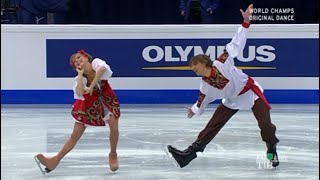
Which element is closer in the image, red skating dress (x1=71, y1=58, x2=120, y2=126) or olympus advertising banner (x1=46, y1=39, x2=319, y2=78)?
red skating dress (x1=71, y1=58, x2=120, y2=126)

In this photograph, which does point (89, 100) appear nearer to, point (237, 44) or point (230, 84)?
point (230, 84)

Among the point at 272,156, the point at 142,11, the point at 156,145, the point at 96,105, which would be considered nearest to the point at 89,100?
the point at 96,105

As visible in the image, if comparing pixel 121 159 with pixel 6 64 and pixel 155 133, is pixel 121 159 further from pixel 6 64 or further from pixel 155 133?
pixel 6 64

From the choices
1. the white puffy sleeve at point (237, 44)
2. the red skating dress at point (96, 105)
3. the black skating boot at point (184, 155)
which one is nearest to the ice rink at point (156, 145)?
the black skating boot at point (184, 155)

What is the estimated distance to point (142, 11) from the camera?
12055 mm

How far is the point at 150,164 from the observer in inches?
226

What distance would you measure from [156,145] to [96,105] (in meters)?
1.54

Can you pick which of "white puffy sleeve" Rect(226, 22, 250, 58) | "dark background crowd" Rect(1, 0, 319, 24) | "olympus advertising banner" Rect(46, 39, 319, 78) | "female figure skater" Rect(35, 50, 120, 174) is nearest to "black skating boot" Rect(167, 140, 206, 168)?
"female figure skater" Rect(35, 50, 120, 174)

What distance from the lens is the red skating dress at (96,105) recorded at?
17.3 feet

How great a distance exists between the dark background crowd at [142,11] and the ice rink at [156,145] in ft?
6.87

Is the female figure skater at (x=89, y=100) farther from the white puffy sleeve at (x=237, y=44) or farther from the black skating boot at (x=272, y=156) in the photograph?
the black skating boot at (x=272, y=156)

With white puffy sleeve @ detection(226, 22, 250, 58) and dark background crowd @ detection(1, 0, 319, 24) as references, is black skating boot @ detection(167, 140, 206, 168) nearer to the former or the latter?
white puffy sleeve @ detection(226, 22, 250, 58)

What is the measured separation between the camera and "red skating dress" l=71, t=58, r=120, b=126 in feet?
17.3

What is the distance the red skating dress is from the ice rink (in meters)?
0.41
